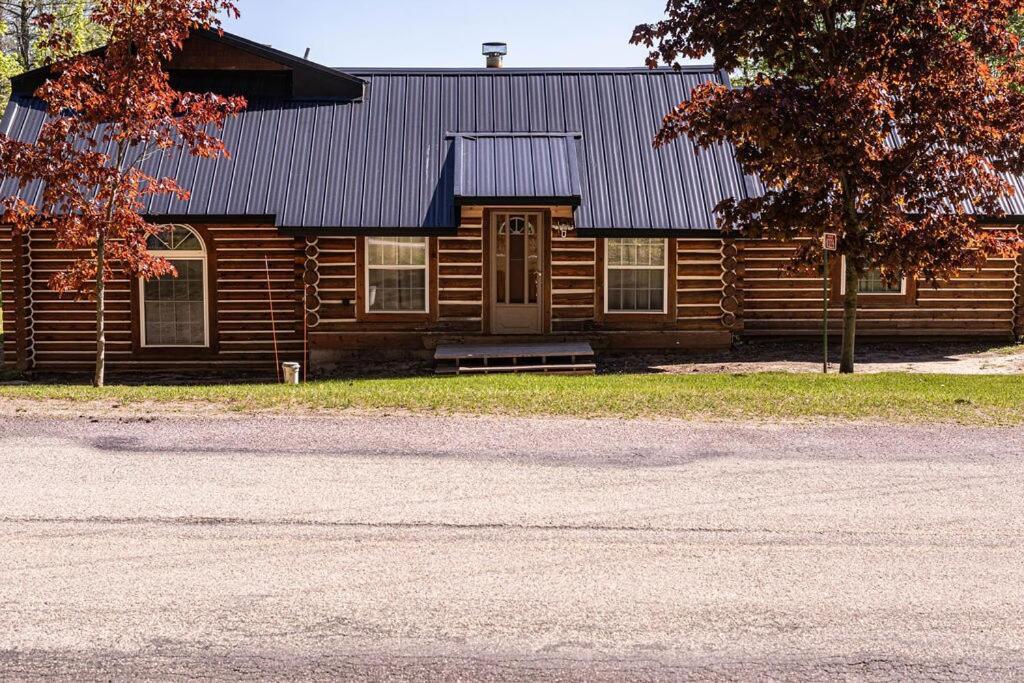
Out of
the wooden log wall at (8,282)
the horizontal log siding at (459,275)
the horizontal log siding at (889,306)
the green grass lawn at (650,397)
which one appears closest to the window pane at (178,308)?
the wooden log wall at (8,282)

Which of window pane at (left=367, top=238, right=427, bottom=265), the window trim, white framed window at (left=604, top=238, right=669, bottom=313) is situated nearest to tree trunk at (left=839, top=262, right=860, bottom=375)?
white framed window at (left=604, top=238, right=669, bottom=313)

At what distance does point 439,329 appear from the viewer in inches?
706

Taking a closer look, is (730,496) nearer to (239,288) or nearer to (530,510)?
(530,510)

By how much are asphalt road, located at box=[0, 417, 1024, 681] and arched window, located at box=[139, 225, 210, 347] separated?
8704 millimetres

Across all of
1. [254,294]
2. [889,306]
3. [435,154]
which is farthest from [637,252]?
[254,294]

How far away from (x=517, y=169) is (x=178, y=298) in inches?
249

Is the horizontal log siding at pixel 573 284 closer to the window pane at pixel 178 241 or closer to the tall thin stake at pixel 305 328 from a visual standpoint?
the tall thin stake at pixel 305 328

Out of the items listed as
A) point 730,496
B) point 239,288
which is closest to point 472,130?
point 239,288

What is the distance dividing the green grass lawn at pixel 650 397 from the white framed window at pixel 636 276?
3889 mm

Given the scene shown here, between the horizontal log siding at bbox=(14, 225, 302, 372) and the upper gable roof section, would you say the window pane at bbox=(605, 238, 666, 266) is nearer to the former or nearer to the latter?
the horizontal log siding at bbox=(14, 225, 302, 372)

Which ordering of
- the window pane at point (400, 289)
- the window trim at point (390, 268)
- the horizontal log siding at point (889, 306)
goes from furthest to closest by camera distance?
the horizontal log siding at point (889, 306) < the window pane at point (400, 289) < the window trim at point (390, 268)

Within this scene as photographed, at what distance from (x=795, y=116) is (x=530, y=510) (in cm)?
830

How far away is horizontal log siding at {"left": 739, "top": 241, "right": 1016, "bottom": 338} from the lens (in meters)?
19.0

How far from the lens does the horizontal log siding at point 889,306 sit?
19.0m
